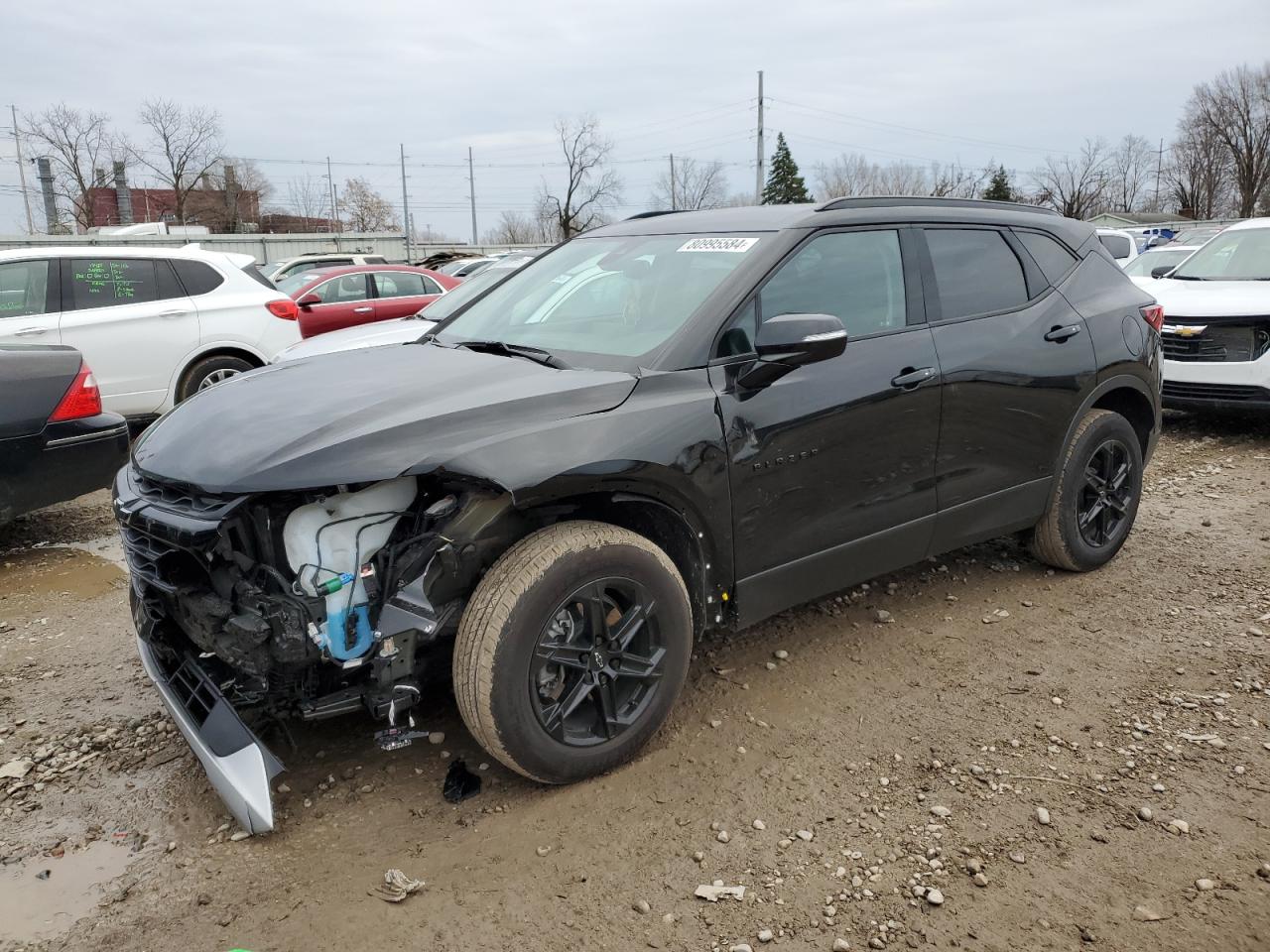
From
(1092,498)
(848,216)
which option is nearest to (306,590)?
(848,216)

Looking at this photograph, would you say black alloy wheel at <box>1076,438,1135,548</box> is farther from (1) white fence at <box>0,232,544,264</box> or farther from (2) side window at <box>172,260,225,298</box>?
(1) white fence at <box>0,232,544,264</box>

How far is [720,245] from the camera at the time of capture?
341cm

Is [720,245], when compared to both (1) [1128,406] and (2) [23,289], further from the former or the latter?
(2) [23,289]

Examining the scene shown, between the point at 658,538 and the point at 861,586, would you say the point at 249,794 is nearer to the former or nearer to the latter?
the point at 658,538

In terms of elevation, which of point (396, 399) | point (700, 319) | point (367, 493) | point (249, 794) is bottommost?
point (249, 794)

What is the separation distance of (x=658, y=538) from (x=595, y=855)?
40.6 inches

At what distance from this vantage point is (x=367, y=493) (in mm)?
2648

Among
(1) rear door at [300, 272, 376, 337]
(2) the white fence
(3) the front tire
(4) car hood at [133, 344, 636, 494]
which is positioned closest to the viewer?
(4) car hood at [133, 344, 636, 494]

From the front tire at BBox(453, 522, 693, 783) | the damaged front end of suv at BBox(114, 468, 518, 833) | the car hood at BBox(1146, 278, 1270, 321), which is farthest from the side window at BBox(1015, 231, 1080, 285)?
the car hood at BBox(1146, 278, 1270, 321)

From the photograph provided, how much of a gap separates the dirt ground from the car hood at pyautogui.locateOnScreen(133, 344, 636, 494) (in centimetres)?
109

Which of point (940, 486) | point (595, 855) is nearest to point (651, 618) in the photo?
point (595, 855)

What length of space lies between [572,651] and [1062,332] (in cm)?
275

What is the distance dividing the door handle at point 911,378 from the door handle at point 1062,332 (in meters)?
0.86

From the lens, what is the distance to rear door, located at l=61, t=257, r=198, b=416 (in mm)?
7562
